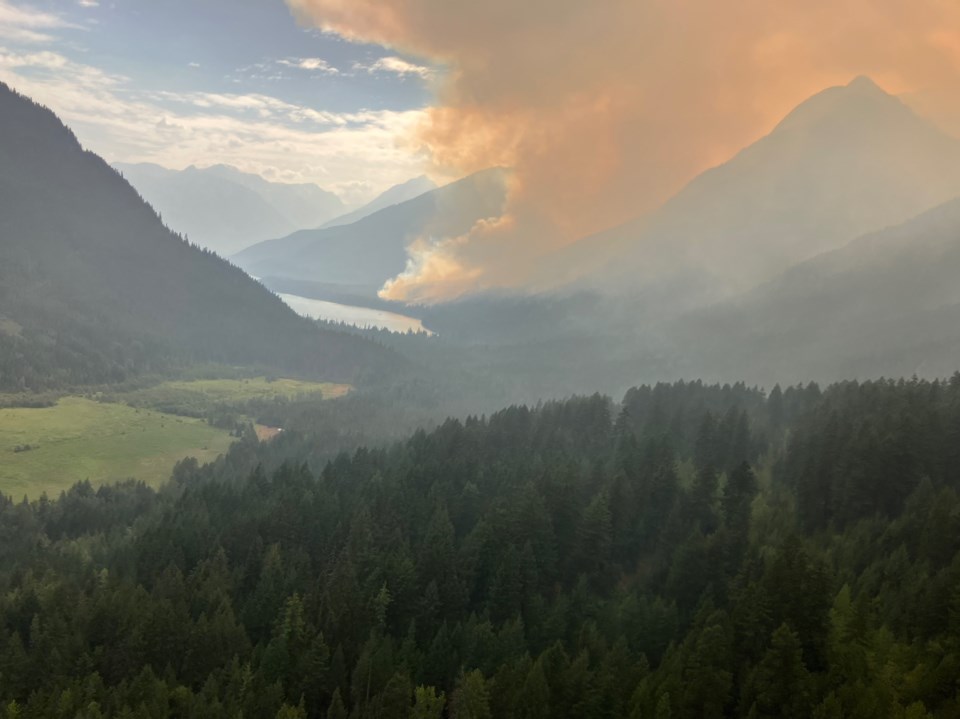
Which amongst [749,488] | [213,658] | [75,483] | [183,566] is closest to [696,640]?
[749,488]

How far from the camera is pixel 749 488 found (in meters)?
111

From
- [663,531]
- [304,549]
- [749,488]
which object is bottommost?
[304,549]

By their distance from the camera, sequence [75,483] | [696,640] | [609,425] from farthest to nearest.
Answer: [75,483]
[609,425]
[696,640]

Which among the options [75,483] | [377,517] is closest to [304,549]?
[377,517]

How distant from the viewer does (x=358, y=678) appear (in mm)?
79500

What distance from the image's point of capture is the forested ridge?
66688mm

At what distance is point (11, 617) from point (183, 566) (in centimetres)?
2510

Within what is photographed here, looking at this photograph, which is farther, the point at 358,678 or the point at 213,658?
the point at 213,658

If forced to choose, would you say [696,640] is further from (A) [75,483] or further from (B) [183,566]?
(A) [75,483]

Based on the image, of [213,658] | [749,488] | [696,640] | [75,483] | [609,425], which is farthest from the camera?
[75,483]

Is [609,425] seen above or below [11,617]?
above

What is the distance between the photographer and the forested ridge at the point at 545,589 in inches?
2625

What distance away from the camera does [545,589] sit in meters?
103

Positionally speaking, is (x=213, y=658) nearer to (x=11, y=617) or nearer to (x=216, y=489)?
(x=11, y=617)
